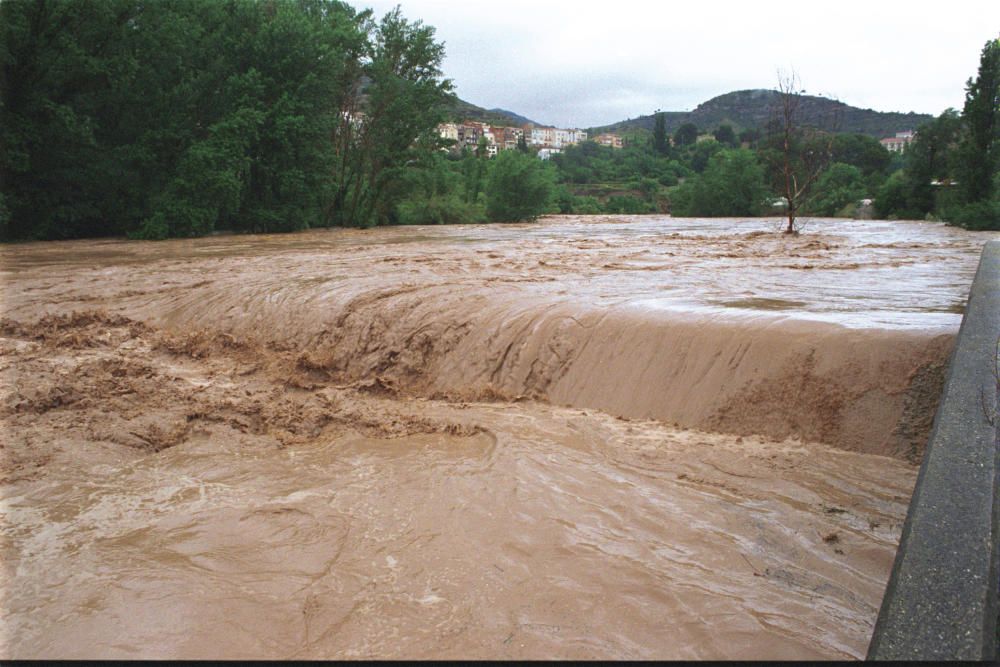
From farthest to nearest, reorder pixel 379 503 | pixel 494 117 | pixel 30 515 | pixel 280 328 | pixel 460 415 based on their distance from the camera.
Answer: pixel 494 117 < pixel 280 328 < pixel 460 415 < pixel 379 503 < pixel 30 515

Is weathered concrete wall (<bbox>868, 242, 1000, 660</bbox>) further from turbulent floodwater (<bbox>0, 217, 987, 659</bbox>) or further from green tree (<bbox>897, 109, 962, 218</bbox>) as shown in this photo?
green tree (<bbox>897, 109, 962, 218</bbox>)

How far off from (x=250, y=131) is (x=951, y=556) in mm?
22662

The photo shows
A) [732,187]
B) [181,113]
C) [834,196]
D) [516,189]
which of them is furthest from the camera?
[834,196]

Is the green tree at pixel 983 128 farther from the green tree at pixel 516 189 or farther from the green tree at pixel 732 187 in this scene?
the green tree at pixel 516 189

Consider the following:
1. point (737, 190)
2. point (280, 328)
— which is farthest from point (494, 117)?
point (280, 328)

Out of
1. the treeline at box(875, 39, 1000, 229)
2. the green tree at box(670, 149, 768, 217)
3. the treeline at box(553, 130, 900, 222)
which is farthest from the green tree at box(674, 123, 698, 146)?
the treeline at box(875, 39, 1000, 229)

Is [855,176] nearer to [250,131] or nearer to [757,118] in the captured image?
[250,131]

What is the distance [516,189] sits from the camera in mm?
35406

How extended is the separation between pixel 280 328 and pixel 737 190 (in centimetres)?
3683

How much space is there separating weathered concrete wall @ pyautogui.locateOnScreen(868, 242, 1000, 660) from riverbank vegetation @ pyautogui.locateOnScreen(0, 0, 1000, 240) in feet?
66.0

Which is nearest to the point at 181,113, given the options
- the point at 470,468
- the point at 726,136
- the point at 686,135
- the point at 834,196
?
the point at 470,468

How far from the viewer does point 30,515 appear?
11.4 ft

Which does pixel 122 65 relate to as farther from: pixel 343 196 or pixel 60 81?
pixel 343 196

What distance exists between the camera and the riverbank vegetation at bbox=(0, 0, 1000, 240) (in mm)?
18078
